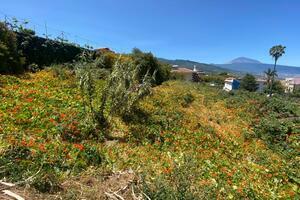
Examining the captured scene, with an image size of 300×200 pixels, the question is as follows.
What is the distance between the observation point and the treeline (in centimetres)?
1879

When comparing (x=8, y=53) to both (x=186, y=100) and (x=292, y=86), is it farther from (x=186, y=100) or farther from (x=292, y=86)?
(x=292, y=86)

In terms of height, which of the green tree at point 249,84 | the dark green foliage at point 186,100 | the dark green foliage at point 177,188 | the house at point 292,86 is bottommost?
the house at point 292,86

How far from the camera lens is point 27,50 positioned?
22.6m

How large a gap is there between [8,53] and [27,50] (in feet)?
13.2

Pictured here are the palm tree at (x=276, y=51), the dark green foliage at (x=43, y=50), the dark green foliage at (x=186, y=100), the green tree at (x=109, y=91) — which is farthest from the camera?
the palm tree at (x=276, y=51)

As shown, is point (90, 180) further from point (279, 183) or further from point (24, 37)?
point (24, 37)

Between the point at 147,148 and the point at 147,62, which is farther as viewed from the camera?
the point at 147,62

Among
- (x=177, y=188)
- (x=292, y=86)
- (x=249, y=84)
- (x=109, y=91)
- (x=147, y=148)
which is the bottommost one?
(x=292, y=86)

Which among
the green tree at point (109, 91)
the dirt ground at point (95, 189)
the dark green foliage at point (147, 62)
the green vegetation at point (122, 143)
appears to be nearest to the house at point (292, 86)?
the dark green foliage at point (147, 62)

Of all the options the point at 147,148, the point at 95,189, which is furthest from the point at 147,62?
the point at 95,189

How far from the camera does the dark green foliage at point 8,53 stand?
18.0 meters

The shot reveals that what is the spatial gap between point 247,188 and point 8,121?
7.89 meters

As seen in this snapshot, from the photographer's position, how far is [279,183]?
9688 mm

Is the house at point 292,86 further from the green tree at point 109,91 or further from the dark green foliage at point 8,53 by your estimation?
the green tree at point 109,91
